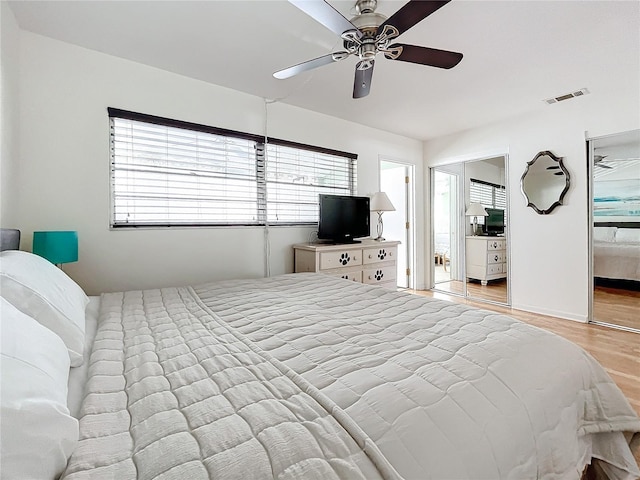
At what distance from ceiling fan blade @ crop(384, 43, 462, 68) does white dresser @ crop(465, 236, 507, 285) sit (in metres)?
3.11

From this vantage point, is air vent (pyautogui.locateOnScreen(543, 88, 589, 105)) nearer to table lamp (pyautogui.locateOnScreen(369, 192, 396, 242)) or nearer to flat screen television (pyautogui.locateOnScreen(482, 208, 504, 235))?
flat screen television (pyautogui.locateOnScreen(482, 208, 504, 235))

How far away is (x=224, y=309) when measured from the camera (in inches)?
62.9

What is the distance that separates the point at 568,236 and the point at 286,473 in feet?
14.0

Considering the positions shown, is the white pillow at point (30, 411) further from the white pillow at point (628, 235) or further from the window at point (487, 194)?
the window at point (487, 194)

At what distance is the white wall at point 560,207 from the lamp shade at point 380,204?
1.65m

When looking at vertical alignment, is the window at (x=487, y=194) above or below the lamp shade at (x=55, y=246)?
above

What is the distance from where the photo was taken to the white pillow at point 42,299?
98 centimetres

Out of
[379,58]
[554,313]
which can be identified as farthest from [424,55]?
[554,313]

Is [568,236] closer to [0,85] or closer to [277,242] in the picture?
[277,242]

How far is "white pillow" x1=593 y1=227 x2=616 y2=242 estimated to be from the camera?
3.28 m

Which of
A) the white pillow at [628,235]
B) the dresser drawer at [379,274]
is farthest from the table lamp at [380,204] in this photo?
the white pillow at [628,235]

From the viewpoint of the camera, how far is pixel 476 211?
4.44m

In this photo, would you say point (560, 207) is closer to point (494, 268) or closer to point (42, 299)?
point (494, 268)

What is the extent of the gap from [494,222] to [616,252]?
1316 millimetres
